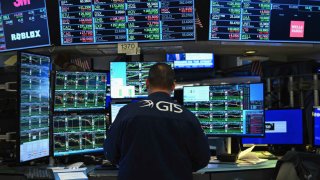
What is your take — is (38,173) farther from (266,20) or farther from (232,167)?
(266,20)

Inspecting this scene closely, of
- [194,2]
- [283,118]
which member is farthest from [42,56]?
[283,118]

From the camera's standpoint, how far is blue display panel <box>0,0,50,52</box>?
12.7ft

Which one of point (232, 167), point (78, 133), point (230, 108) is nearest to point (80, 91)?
point (78, 133)

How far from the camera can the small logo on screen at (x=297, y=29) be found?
13.3ft

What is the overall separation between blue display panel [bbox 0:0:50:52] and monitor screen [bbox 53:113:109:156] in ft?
2.66

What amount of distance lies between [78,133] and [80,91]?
0.34 meters

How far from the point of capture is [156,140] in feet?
7.33

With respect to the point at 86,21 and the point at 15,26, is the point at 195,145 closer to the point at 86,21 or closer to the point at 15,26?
the point at 86,21

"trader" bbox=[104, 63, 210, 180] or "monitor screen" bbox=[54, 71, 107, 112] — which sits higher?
"monitor screen" bbox=[54, 71, 107, 112]

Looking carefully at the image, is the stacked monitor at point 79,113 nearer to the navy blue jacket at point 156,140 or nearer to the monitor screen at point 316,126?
the navy blue jacket at point 156,140

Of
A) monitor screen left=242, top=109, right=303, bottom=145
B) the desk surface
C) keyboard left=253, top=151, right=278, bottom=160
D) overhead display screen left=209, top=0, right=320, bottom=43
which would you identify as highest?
overhead display screen left=209, top=0, right=320, bottom=43

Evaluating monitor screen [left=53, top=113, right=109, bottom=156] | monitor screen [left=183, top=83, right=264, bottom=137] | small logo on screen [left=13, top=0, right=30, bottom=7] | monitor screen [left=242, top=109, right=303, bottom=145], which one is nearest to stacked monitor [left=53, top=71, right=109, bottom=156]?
monitor screen [left=53, top=113, right=109, bottom=156]

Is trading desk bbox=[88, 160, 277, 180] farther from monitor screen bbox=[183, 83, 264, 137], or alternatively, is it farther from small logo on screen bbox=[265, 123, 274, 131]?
small logo on screen bbox=[265, 123, 274, 131]

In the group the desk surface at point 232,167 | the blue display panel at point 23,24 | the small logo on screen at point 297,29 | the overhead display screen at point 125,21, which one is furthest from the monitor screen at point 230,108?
the blue display panel at point 23,24
